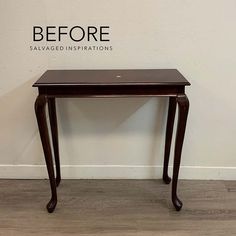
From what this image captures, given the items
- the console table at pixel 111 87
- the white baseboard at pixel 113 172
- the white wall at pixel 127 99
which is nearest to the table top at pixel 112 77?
the console table at pixel 111 87

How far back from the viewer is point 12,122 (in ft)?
6.98

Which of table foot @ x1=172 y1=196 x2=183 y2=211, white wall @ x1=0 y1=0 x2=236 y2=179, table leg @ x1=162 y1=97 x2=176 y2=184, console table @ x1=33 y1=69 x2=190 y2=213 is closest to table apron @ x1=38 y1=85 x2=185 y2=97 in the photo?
console table @ x1=33 y1=69 x2=190 y2=213

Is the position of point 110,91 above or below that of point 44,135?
above

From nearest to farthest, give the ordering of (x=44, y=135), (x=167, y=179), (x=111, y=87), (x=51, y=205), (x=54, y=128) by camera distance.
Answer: (x=111, y=87)
(x=44, y=135)
(x=51, y=205)
(x=54, y=128)
(x=167, y=179)

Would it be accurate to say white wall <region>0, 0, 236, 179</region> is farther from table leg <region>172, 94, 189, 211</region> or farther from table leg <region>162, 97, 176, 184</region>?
table leg <region>172, 94, 189, 211</region>

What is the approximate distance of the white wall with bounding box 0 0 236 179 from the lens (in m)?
1.92

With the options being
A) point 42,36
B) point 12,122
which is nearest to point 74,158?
point 12,122

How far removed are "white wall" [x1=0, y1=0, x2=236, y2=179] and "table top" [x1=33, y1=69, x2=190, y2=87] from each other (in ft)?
0.40

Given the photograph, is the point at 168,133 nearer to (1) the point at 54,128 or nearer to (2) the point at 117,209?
(2) the point at 117,209

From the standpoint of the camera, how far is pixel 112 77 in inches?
68.4

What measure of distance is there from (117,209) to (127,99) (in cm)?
65

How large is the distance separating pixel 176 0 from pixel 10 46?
3.21ft

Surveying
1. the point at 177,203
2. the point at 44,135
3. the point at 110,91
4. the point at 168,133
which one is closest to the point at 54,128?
the point at 44,135

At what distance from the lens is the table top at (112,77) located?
1620 millimetres
